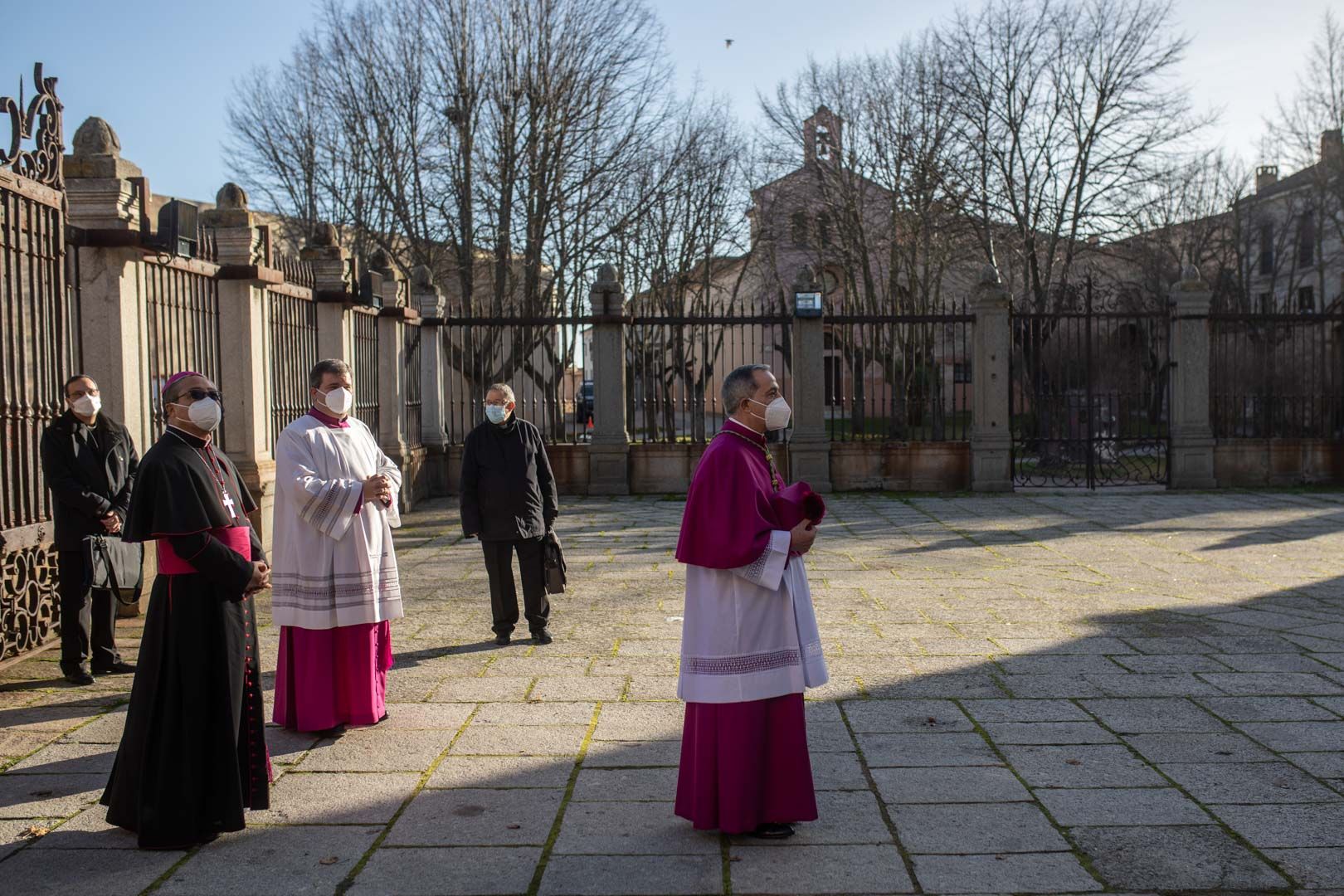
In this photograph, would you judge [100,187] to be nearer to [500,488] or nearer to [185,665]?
[500,488]

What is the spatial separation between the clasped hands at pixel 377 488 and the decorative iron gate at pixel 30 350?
2519mm

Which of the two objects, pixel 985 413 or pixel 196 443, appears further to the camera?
pixel 985 413

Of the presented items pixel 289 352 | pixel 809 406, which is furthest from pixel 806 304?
pixel 289 352

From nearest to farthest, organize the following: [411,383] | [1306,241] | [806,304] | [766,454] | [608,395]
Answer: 1. [766,454]
2. [411,383]
3. [806,304]
4. [608,395]
5. [1306,241]

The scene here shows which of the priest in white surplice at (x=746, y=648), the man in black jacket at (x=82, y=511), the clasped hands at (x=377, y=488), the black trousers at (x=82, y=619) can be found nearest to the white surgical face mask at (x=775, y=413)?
the priest in white surplice at (x=746, y=648)

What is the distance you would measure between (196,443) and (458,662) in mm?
2845

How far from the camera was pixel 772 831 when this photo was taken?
4102 mm

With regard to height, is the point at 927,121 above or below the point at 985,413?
above

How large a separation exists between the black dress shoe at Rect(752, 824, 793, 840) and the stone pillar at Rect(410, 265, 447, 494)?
505 inches

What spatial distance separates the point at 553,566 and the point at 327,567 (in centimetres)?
221

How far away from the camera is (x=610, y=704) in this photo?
5891 mm

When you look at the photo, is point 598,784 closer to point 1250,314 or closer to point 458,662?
point 458,662

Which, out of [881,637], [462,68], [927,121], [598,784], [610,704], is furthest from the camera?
[927,121]

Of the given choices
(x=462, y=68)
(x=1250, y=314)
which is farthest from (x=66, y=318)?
(x=462, y=68)
